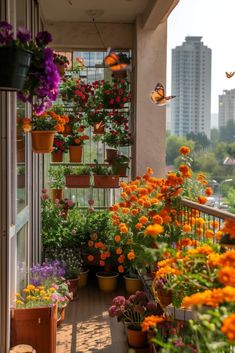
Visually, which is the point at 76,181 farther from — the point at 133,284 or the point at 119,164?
the point at 133,284

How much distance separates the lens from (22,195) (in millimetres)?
4398

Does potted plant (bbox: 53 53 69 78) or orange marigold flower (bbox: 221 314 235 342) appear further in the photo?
potted plant (bbox: 53 53 69 78)

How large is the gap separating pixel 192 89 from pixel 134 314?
233 centimetres

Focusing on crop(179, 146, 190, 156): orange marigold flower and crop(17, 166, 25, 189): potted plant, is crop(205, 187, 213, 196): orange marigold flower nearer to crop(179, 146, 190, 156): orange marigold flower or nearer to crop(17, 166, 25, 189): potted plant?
crop(179, 146, 190, 156): orange marigold flower

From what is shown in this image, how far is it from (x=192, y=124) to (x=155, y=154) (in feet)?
3.48

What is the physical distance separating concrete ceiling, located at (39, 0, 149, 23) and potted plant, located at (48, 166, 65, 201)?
5.86 feet

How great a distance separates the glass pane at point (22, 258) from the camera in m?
4.18

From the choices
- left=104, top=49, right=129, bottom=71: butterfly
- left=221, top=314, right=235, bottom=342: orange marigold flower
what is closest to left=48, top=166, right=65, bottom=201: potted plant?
left=104, top=49, right=129, bottom=71: butterfly

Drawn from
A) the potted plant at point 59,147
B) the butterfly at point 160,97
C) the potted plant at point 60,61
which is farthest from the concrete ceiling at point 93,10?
the potted plant at point 59,147

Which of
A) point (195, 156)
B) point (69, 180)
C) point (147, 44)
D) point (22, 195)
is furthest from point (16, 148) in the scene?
point (147, 44)

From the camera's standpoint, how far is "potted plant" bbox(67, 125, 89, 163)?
609 cm

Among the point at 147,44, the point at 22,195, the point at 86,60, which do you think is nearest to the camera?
the point at 22,195

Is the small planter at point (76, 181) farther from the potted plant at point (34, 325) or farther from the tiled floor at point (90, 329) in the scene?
the potted plant at point (34, 325)

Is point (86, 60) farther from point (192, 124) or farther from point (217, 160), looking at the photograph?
point (217, 160)
